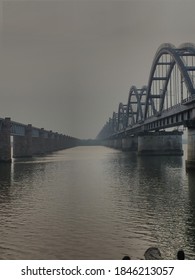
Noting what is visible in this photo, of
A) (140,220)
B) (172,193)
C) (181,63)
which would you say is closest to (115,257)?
(140,220)

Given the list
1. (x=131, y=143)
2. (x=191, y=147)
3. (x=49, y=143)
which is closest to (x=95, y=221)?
(x=191, y=147)

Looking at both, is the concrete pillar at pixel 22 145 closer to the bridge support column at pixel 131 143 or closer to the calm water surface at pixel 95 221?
the bridge support column at pixel 131 143

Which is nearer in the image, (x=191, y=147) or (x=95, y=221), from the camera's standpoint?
(x=95, y=221)

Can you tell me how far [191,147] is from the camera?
57.5m

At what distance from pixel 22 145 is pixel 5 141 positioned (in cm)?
2807

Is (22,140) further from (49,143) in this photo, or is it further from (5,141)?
(49,143)

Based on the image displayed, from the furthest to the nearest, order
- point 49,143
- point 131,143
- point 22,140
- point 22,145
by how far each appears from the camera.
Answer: point 49,143 → point 131,143 → point 22,145 → point 22,140

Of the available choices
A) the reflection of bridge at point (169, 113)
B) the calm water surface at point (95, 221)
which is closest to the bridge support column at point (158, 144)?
the reflection of bridge at point (169, 113)

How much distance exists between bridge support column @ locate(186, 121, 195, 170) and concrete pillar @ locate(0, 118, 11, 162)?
4349 centimetres

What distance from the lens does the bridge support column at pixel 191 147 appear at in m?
55.9

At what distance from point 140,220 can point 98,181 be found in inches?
878

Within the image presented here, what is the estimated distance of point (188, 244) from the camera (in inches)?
700

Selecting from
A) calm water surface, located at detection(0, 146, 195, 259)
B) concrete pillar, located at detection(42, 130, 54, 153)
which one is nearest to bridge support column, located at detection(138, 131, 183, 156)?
concrete pillar, located at detection(42, 130, 54, 153)

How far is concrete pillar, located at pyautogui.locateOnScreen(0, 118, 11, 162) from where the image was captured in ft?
285
